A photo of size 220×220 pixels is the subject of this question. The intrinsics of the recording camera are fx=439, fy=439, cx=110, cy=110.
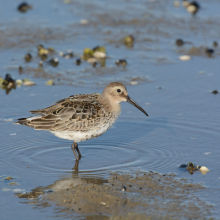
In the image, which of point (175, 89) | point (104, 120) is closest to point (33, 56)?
point (175, 89)

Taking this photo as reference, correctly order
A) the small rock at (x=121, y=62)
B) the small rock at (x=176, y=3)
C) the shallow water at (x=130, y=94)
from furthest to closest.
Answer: the small rock at (x=176, y=3) < the small rock at (x=121, y=62) < the shallow water at (x=130, y=94)

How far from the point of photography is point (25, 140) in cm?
927

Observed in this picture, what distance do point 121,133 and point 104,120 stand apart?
3.66 ft

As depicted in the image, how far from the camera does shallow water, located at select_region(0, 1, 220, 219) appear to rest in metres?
8.14

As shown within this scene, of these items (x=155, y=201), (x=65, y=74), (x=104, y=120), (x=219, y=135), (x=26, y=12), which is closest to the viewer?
(x=155, y=201)

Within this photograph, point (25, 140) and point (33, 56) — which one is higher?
point (33, 56)

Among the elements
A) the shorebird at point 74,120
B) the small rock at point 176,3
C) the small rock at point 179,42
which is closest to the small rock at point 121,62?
the small rock at point 179,42

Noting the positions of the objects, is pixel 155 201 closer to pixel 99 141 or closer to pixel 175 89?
pixel 99 141

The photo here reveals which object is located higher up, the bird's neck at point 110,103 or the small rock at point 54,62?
the small rock at point 54,62

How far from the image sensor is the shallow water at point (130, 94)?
8141 millimetres

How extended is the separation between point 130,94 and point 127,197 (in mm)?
4758

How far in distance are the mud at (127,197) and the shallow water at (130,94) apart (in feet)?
0.73

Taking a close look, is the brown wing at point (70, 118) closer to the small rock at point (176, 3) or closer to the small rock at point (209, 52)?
the small rock at point (209, 52)

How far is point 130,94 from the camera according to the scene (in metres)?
11.4
